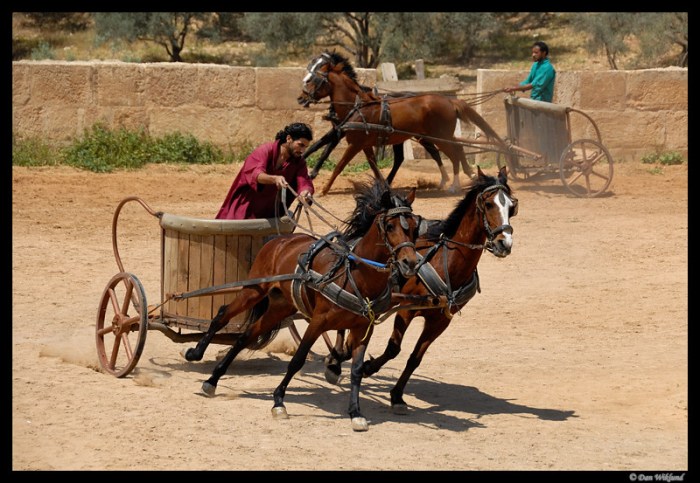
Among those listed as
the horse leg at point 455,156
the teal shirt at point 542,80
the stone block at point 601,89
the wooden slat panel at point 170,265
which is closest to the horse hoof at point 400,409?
the wooden slat panel at point 170,265

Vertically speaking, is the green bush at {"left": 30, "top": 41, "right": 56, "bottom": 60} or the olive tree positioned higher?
the olive tree

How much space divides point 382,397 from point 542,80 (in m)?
9.84

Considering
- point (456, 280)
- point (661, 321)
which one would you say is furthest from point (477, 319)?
point (456, 280)

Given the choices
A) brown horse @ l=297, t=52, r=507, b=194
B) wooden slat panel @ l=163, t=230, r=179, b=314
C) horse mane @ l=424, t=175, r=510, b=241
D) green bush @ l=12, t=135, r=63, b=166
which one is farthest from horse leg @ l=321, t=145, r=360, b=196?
horse mane @ l=424, t=175, r=510, b=241

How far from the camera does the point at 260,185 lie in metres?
8.91

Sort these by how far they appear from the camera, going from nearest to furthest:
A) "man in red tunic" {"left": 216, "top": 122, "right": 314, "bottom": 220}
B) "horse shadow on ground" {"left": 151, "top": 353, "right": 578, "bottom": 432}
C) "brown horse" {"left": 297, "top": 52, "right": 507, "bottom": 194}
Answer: "horse shadow on ground" {"left": 151, "top": 353, "right": 578, "bottom": 432} < "man in red tunic" {"left": 216, "top": 122, "right": 314, "bottom": 220} < "brown horse" {"left": 297, "top": 52, "right": 507, "bottom": 194}

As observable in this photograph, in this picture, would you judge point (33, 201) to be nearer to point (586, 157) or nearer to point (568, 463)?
point (586, 157)

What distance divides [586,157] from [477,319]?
23.8 ft

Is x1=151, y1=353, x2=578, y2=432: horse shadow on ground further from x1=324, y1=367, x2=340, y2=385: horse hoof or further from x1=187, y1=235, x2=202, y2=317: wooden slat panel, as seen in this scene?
x1=187, y1=235, x2=202, y2=317: wooden slat panel

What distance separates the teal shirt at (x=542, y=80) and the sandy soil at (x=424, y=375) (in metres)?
2.31

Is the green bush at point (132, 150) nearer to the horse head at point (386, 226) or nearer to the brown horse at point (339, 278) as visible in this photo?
the brown horse at point (339, 278)

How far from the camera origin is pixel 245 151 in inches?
746

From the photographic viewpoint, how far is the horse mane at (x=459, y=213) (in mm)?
8250

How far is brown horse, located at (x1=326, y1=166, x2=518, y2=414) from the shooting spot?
8117 millimetres
